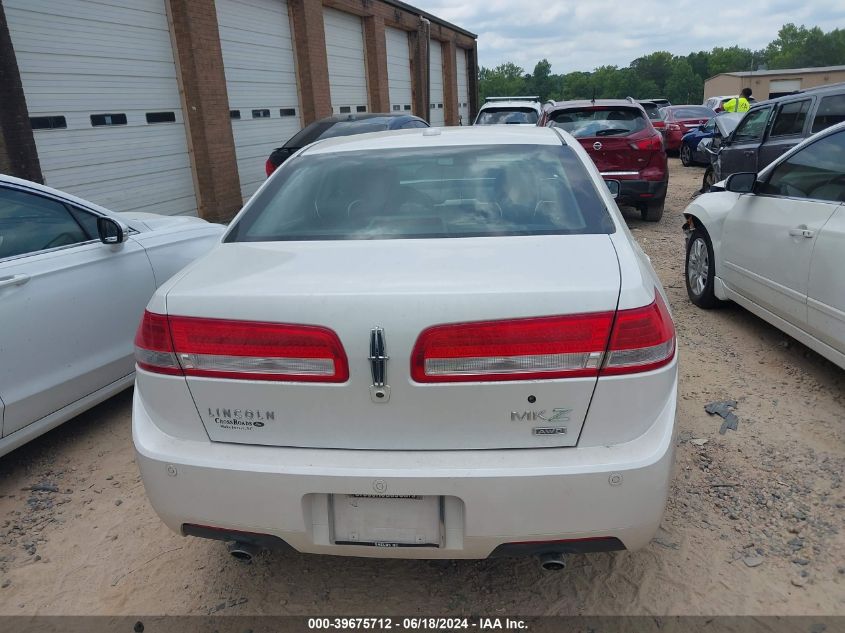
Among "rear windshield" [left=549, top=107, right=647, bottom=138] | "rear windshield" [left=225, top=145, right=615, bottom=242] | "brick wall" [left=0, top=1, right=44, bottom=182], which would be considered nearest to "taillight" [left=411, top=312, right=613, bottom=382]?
"rear windshield" [left=225, top=145, right=615, bottom=242]

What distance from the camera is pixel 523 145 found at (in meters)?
2.97

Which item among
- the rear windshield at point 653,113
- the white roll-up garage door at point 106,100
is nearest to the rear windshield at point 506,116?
the rear windshield at point 653,113

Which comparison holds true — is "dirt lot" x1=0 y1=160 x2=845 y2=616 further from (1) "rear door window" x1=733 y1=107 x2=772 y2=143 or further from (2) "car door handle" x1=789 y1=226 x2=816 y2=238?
(1) "rear door window" x1=733 y1=107 x2=772 y2=143

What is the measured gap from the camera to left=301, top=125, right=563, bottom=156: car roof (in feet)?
9.93

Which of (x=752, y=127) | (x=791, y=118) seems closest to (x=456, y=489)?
(x=791, y=118)

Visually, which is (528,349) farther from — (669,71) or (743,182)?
(669,71)

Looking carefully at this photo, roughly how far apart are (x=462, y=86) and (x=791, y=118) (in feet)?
76.0

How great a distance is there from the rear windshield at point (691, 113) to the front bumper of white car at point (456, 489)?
69.4ft

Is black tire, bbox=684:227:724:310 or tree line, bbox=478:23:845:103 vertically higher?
tree line, bbox=478:23:845:103

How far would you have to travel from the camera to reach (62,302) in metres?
3.50

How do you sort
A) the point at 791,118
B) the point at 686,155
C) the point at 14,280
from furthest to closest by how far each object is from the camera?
the point at 686,155, the point at 791,118, the point at 14,280

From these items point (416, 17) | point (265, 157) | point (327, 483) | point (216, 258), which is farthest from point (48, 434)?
point (416, 17)

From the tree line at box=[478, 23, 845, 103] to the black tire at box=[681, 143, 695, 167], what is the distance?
289ft

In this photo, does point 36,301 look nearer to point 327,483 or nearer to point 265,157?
point 327,483
